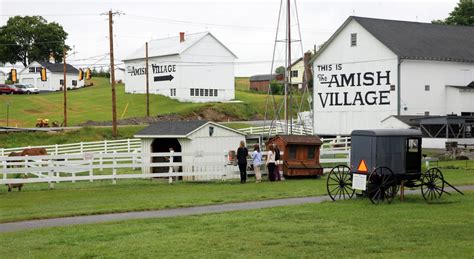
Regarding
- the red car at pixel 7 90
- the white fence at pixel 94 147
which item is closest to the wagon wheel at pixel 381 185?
the white fence at pixel 94 147

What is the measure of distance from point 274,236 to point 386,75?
45.3 meters

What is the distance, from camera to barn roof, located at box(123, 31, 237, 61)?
91438 mm

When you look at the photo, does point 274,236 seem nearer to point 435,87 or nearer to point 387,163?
point 387,163

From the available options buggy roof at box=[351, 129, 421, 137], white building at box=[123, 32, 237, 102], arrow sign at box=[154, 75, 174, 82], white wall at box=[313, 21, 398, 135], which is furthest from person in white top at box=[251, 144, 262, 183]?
arrow sign at box=[154, 75, 174, 82]

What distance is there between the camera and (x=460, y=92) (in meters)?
59.4

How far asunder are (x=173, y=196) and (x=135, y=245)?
10.5 meters

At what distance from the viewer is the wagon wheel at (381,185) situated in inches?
821

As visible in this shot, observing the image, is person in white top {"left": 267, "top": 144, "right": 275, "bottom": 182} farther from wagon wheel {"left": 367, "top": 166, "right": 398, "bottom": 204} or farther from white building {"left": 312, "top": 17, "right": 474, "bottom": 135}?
white building {"left": 312, "top": 17, "right": 474, "bottom": 135}

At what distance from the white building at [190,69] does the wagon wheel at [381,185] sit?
228 feet

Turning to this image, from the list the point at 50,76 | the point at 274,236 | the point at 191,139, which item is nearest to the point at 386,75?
the point at 191,139

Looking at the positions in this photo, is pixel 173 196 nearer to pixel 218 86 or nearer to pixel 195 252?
pixel 195 252

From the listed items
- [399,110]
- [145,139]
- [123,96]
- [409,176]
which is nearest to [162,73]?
[123,96]

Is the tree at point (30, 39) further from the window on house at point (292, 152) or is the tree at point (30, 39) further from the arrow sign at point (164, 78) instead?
the window on house at point (292, 152)

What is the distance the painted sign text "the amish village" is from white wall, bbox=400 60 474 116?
1637mm
